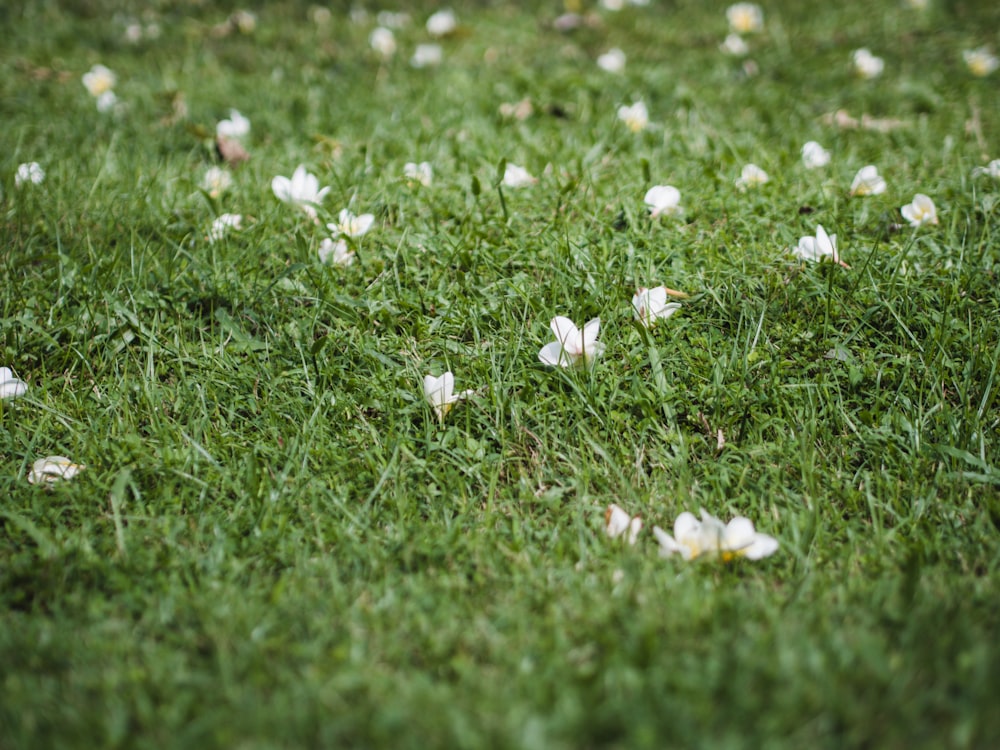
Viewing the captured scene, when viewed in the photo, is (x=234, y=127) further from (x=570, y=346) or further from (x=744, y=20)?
(x=744, y=20)

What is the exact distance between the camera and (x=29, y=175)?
2.58m

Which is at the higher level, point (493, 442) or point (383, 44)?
point (383, 44)

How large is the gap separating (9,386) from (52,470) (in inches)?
12.8

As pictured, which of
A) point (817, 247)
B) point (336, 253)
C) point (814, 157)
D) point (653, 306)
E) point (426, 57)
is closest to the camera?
point (653, 306)

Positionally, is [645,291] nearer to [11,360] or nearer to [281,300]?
[281,300]

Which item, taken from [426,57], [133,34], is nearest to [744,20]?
[426,57]

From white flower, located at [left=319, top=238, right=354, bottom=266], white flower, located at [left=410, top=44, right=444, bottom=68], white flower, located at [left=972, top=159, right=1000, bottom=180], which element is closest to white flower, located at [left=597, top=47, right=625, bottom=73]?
white flower, located at [left=410, top=44, right=444, bottom=68]

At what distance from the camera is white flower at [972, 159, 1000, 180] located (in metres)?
2.45

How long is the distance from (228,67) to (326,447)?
10.5 ft

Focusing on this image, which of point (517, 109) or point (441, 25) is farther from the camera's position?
point (441, 25)

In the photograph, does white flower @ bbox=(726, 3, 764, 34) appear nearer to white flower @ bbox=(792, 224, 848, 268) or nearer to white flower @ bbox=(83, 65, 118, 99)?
white flower @ bbox=(792, 224, 848, 268)

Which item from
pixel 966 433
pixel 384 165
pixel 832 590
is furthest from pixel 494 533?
pixel 384 165

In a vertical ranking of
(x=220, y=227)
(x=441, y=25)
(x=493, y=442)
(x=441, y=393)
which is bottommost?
(x=493, y=442)

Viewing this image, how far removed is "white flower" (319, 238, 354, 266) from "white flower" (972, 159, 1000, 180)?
6.92 feet
